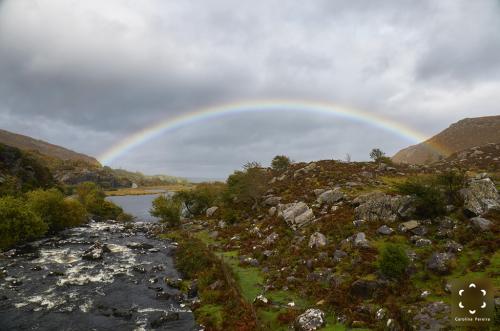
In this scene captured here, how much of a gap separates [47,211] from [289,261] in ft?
188

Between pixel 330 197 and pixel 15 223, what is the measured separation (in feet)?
169

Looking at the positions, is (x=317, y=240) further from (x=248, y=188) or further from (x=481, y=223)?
(x=248, y=188)

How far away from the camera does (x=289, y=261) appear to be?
37.9 m

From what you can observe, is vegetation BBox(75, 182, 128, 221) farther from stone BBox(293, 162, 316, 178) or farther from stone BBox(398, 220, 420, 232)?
stone BBox(398, 220, 420, 232)

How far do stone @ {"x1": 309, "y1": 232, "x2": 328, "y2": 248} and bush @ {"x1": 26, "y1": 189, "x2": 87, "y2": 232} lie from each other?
53756mm

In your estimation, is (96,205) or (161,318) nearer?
(161,318)

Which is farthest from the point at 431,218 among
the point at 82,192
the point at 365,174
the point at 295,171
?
the point at 82,192

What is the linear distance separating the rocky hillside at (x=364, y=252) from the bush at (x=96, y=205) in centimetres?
5954

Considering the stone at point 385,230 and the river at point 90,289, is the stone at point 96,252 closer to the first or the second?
the river at point 90,289

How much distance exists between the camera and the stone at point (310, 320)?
2354 centimetres

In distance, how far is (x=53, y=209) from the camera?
7125cm

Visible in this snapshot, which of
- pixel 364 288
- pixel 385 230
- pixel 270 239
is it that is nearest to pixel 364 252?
pixel 385 230

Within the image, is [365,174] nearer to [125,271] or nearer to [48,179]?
[125,271]

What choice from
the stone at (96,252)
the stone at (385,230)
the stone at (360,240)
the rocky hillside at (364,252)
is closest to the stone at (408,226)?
the rocky hillside at (364,252)
